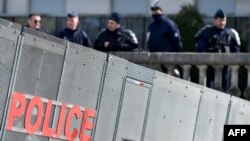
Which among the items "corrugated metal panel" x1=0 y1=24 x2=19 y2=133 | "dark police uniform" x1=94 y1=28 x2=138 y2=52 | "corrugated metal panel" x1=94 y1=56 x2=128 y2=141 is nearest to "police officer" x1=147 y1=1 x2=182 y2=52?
"dark police uniform" x1=94 y1=28 x2=138 y2=52

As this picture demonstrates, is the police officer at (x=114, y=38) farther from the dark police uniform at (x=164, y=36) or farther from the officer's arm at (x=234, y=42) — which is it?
the officer's arm at (x=234, y=42)

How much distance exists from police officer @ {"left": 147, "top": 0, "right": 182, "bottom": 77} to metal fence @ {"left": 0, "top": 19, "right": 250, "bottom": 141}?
6.44 ft

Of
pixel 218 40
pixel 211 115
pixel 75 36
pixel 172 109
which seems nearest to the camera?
pixel 172 109

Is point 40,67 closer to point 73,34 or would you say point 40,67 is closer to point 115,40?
point 73,34

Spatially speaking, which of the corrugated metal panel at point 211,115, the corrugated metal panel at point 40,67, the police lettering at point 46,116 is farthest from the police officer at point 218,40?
the corrugated metal panel at point 40,67

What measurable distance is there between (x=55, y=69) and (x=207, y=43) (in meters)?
7.44

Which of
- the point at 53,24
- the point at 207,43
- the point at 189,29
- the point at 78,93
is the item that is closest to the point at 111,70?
the point at 78,93

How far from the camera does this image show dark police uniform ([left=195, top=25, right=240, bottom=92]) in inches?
959

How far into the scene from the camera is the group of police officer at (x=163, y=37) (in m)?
24.3

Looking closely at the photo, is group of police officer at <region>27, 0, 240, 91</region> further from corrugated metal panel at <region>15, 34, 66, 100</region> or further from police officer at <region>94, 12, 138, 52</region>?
corrugated metal panel at <region>15, 34, 66, 100</region>

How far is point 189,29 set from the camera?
115 ft

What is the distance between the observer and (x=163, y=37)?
24672mm

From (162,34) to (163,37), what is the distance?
0.54 ft

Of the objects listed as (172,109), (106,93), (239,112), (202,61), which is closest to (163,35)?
(202,61)
